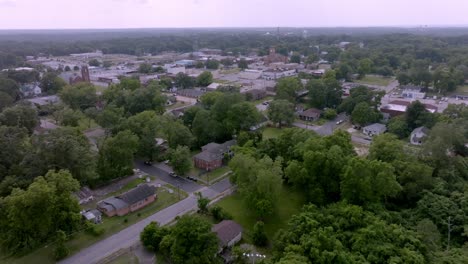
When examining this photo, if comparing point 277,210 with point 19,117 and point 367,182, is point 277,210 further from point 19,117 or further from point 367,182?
point 19,117

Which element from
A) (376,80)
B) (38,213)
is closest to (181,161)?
(38,213)

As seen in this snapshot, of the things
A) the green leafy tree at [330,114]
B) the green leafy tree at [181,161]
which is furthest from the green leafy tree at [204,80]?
the green leafy tree at [181,161]

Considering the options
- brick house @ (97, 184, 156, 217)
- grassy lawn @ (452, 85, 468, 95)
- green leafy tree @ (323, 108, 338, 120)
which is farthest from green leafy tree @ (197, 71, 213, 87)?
grassy lawn @ (452, 85, 468, 95)

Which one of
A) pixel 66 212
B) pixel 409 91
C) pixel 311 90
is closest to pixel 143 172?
pixel 66 212

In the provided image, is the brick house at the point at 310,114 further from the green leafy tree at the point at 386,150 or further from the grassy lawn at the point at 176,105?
the grassy lawn at the point at 176,105

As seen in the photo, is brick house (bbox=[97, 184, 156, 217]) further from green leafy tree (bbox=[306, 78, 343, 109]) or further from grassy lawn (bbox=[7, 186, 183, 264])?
green leafy tree (bbox=[306, 78, 343, 109])

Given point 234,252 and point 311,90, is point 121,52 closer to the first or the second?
point 311,90
